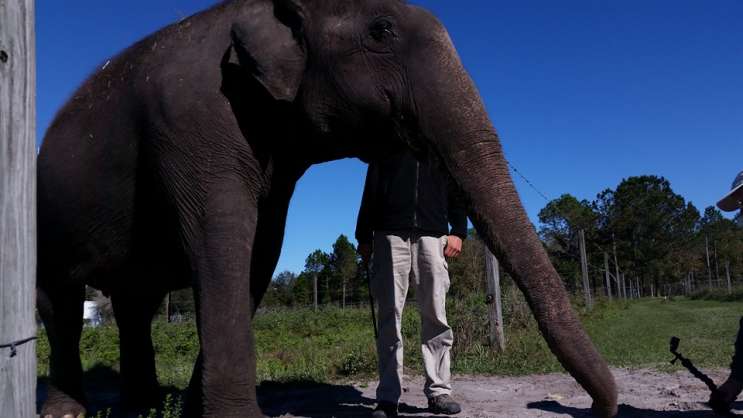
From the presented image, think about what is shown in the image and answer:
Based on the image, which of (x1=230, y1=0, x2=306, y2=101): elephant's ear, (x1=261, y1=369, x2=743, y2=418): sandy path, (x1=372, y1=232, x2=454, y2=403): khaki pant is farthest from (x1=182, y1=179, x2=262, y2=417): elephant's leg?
(x1=261, y1=369, x2=743, y2=418): sandy path

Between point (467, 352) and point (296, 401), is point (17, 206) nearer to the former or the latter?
point (296, 401)

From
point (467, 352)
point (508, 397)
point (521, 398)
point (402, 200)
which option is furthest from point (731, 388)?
point (467, 352)

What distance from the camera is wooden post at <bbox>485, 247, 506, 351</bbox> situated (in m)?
8.70

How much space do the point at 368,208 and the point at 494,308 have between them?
15.2ft

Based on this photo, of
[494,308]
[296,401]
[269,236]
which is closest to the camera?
[269,236]

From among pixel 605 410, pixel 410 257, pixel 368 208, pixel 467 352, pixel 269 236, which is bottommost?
pixel 467 352

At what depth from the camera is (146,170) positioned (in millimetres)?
3312

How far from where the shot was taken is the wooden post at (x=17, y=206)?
196cm

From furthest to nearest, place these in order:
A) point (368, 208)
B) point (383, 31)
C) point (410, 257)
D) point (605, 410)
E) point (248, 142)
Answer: point (368, 208)
point (410, 257)
point (248, 142)
point (383, 31)
point (605, 410)

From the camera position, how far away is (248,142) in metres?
3.13

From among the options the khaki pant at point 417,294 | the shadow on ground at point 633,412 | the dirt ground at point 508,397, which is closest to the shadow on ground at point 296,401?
the dirt ground at point 508,397

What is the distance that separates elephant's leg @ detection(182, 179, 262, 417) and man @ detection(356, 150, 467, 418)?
1.73 m

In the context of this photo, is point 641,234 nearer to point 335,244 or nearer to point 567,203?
point 567,203

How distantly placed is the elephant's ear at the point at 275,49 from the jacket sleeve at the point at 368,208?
5.94 ft
